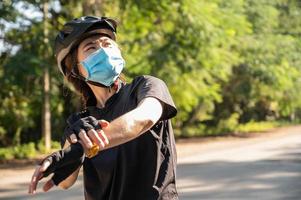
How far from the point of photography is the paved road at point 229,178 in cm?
913

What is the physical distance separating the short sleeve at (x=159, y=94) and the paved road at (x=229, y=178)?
710cm

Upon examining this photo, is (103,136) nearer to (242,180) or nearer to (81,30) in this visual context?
(81,30)

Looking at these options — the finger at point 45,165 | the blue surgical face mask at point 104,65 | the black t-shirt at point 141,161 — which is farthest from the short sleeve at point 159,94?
the finger at point 45,165

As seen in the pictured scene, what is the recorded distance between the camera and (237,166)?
13133mm

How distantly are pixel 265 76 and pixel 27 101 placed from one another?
39.4 ft

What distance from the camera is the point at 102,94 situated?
197 centimetres

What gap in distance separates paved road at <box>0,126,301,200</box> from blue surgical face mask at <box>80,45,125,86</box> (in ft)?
23.1

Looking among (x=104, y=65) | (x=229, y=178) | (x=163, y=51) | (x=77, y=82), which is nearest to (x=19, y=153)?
(x=163, y=51)

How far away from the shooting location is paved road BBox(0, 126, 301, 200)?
30.0 feet

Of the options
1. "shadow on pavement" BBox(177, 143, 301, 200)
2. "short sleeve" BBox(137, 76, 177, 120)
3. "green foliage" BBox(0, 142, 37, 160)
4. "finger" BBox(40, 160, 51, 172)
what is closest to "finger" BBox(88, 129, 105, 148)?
"finger" BBox(40, 160, 51, 172)

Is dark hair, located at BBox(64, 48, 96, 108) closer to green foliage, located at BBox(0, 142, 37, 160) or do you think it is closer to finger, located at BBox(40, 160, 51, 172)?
finger, located at BBox(40, 160, 51, 172)

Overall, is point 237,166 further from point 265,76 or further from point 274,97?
point 274,97

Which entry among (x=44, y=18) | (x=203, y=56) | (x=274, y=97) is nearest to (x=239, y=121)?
(x=274, y=97)

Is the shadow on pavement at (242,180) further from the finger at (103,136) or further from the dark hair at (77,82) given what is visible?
the finger at (103,136)
